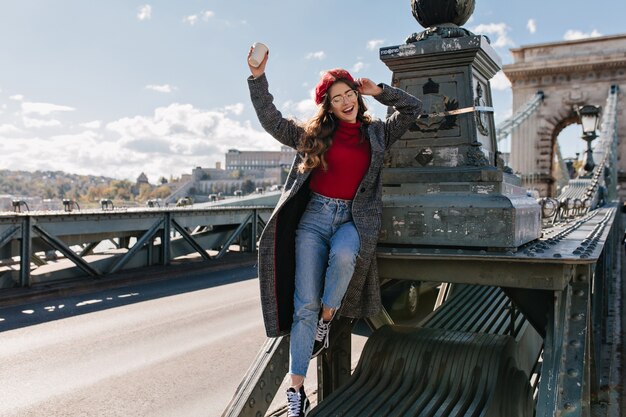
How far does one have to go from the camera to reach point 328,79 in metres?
2.98

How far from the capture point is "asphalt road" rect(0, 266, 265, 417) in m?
4.35

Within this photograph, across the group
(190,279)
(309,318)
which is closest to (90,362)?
(309,318)

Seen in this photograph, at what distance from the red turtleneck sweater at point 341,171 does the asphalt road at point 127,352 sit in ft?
7.30

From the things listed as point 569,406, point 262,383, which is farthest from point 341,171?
point 569,406

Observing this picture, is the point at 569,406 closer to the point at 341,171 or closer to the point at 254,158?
the point at 341,171

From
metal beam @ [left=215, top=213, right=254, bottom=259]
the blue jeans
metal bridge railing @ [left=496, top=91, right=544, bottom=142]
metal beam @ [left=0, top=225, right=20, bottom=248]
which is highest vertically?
metal bridge railing @ [left=496, top=91, right=544, bottom=142]

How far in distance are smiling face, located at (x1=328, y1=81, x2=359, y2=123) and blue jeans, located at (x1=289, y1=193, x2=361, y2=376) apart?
46cm

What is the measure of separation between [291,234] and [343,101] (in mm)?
759

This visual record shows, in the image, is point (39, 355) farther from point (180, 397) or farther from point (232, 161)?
point (232, 161)

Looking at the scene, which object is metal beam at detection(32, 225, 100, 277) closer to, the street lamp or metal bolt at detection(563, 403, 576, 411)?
metal bolt at detection(563, 403, 576, 411)

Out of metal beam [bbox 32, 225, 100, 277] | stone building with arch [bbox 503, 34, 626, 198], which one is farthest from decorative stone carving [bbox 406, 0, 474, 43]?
stone building with arch [bbox 503, 34, 626, 198]

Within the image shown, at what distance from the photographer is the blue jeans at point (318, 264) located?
2.73 metres

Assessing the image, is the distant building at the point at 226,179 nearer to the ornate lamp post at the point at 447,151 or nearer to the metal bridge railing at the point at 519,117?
the metal bridge railing at the point at 519,117

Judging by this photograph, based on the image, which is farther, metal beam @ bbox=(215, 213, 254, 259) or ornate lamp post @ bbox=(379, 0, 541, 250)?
metal beam @ bbox=(215, 213, 254, 259)
